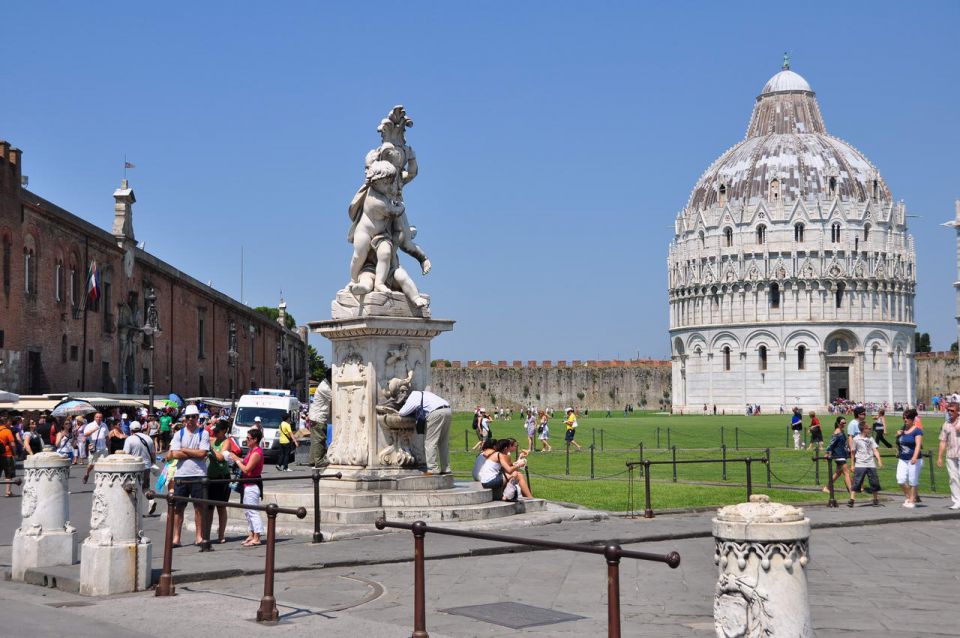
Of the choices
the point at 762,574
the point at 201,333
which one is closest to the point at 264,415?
the point at 762,574

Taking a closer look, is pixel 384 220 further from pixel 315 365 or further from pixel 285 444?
pixel 315 365

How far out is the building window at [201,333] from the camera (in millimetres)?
59344

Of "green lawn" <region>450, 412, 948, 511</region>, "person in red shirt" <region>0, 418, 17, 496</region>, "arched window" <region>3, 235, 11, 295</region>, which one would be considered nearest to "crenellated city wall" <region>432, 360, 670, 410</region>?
"green lawn" <region>450, 412, 948, 511</region>

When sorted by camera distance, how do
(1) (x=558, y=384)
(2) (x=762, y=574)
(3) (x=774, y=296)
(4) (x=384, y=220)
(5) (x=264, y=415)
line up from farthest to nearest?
(1) (x=558, y=384)
(3) (x=774, y=296)
(5) (x=264, y=415)
(4) (x=384, y=220)
(2) (x=762, y=574)

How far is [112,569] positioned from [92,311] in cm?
3510

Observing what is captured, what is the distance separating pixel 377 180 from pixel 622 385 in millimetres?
96645

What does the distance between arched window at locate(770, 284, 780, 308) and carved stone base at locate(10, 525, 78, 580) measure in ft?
310

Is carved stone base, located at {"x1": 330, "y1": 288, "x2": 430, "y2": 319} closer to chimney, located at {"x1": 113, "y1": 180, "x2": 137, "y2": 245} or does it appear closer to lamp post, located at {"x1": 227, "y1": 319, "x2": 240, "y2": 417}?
chimney, located at {"x1": 113, "y1": 180, "x2": 137, "y2": 245}

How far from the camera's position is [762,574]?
5391mm

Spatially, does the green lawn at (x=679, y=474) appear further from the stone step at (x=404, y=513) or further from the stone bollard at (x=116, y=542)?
the stone bollard at (x=116, y=542)

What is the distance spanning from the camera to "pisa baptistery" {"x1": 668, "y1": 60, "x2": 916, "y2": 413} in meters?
98.8

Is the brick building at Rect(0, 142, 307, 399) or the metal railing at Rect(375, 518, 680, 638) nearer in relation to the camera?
the metal railing at Rect(375, 518, 680, 638)

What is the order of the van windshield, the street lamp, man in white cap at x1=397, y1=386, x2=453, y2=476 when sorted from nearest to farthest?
man in white cap at x1=397, y1=386, x2=453, y2=476
the van windshield
the street lamp

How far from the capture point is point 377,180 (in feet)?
48.8
